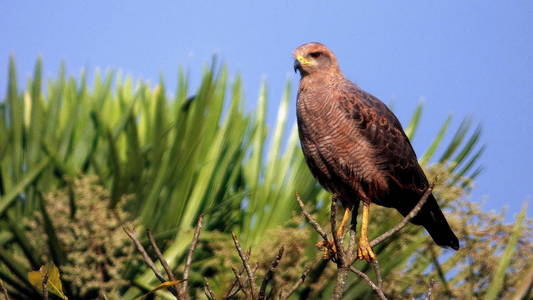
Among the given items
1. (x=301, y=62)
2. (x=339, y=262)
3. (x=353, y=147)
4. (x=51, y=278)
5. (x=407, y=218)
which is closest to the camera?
(x=51, y=278)

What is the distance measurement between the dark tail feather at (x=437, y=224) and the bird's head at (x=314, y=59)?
0.91 meters

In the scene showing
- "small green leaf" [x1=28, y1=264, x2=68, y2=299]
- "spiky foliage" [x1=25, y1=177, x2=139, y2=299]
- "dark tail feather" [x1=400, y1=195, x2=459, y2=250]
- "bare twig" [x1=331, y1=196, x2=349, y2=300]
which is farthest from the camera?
"spiky foliage" [x1=25, y1=177, x2=139, y2=299]

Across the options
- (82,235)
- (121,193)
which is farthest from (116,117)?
(82,235)

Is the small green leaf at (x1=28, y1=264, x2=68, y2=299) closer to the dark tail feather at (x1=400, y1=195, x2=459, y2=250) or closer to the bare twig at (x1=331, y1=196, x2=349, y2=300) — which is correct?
the bare twig at (x1=331, y1=196, x2=349, y2=300)

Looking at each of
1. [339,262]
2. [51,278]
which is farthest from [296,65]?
[51,278]

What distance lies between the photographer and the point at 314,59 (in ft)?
14.6

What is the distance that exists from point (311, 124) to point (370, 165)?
0.39 metres

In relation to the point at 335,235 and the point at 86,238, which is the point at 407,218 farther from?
the point at 86,238

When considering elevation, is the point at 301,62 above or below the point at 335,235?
above

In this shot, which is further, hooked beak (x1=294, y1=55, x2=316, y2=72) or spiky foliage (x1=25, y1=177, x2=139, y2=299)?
spiky foliage (x1=25, y1=177, x2=139, y2=299)

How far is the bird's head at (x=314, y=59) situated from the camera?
441 centimetres

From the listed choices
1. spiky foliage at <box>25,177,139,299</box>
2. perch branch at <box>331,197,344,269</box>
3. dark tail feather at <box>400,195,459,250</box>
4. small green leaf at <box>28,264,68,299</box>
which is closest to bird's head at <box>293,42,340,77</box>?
dark tail feather at <box>400,195,459,250</box>

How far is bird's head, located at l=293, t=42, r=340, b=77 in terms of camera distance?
4.41 m

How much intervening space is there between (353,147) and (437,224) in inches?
26.4
